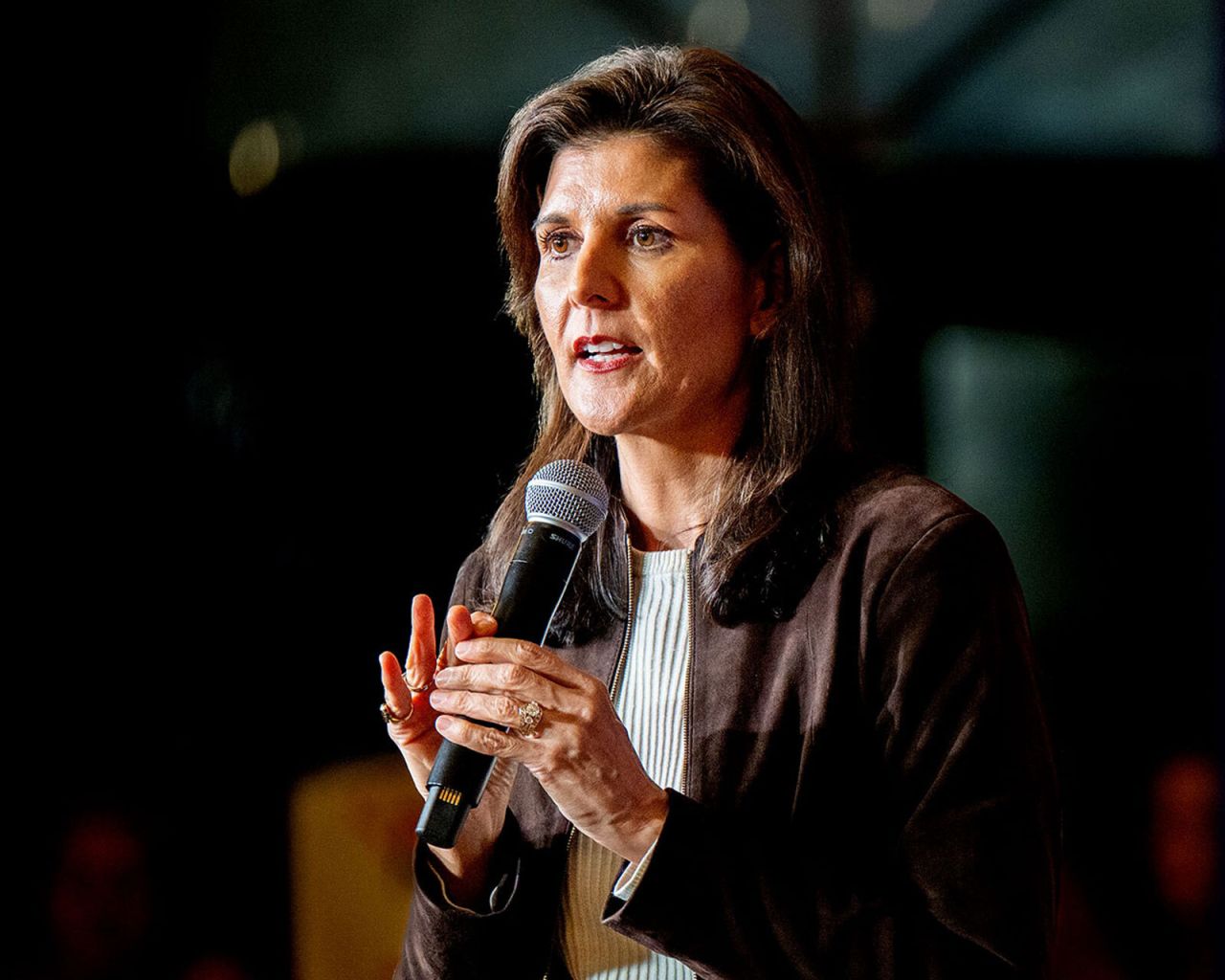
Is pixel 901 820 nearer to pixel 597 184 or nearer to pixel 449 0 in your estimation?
pixel 597 184

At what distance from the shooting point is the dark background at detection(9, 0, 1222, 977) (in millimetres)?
2607

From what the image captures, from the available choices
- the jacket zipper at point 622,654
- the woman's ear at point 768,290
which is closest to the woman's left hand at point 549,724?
the jacket zipper at point 622,654

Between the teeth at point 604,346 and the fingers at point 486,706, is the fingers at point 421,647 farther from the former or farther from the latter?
the teeth at point 604,346

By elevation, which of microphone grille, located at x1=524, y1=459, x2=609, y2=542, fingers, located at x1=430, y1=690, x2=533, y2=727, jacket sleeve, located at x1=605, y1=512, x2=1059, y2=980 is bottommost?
jacket sleeve, located at x1=605, y1=512, x2=1059, y2=980

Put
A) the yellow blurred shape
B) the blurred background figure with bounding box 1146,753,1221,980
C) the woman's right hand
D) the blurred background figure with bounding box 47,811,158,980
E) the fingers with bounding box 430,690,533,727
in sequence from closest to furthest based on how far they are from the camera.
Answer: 1. the fingers with bounding box 430,690,533,727
2. the woman's right hand
3. the blurred background figure with bounding box 47,811,158,980
4. the yellow blurred shape
5. the blurred background figure with bounding box 1146,753,1221,980

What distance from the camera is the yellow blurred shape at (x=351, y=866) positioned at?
8.87 feet

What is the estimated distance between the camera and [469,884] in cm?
133

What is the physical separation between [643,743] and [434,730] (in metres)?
0.22

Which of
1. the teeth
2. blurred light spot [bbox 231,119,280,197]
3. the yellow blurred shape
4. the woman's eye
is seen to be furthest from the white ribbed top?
blurred light spot [bbox 231,119,280,197]

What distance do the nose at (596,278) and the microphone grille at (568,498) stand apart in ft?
0.63

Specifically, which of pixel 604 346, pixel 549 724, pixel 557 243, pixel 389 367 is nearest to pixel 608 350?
pixel 604 346

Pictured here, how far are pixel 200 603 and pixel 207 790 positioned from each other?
1.25ft

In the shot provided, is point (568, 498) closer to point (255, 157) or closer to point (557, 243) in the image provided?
point (557, 243)

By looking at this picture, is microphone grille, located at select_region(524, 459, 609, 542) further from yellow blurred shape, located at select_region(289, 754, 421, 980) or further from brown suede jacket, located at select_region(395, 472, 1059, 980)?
yellow blurred shape, located at select_region(289, 754, 421, 980)
